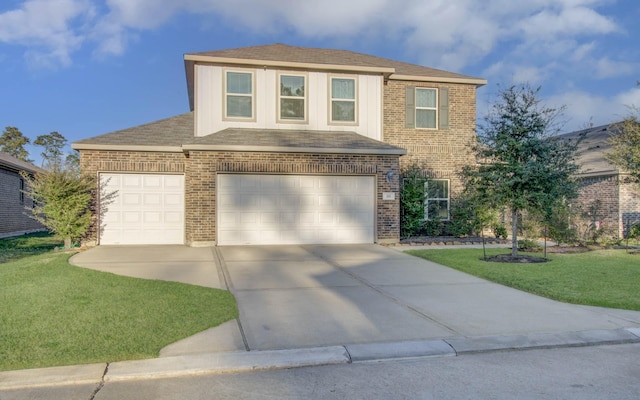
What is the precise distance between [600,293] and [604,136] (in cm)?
1868

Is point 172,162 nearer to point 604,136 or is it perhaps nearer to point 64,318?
point 64,318

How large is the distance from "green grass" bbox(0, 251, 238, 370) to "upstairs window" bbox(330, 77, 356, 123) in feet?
30.2

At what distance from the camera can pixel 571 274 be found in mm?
9516

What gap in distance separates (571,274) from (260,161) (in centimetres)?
835

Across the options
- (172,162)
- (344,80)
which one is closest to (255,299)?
(172,162)

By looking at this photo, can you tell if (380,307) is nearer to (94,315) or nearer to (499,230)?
(94,315)

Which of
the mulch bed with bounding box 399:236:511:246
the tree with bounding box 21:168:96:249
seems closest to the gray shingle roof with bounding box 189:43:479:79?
the tree with bounding box 21:168:96:249

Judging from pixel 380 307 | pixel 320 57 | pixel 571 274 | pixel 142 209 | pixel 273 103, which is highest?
pixel 320 57

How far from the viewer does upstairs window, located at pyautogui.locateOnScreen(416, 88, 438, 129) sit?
17.1 metres

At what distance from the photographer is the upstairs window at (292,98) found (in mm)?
15289

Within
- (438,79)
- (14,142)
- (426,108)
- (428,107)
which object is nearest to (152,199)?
(426,108)

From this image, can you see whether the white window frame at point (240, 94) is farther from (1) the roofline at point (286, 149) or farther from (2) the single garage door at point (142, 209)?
(2) the single garage door at point (142, 209)

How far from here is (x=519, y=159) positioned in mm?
11414

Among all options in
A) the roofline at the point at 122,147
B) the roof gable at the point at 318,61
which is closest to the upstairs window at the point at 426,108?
the roof gable at the point at 318,61
